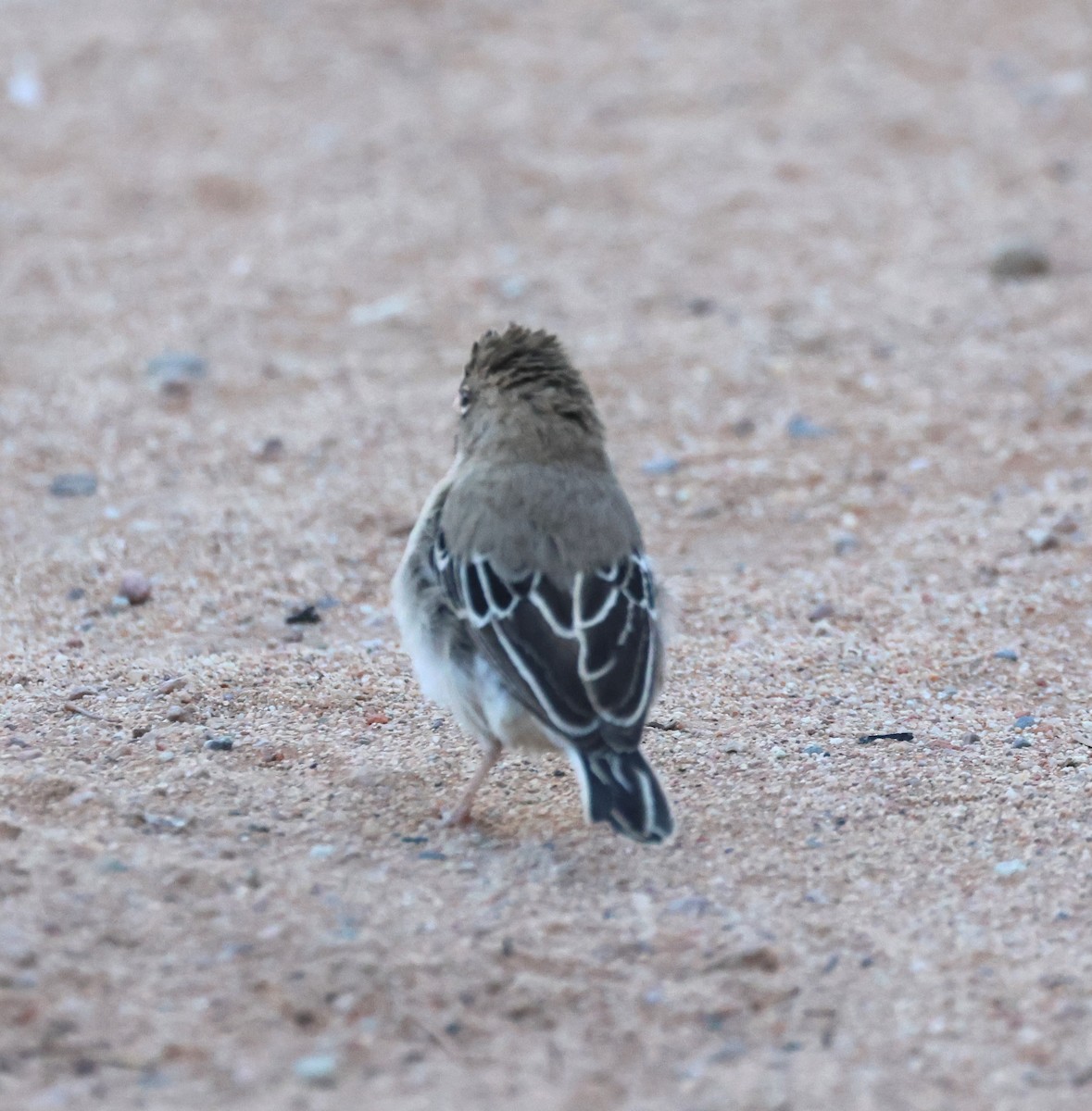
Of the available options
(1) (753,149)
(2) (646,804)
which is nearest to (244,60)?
(1) (753,149)

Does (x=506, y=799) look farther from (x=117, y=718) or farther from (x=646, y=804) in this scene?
(x=117, y=718)

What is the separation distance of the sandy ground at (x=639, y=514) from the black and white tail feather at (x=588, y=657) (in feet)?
1.05

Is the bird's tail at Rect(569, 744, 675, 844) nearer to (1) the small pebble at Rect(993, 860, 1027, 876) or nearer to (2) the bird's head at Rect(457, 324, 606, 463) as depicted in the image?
(1) the small pebble at Rect(993, 860, 1027, 876)

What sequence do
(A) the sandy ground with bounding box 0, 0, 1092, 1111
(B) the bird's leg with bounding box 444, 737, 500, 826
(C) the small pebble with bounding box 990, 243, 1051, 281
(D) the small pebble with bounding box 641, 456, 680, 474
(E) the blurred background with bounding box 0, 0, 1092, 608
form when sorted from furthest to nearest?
(C) the small pebble with bounding box 990, 243, 1051, 281 → (E) the blurred background with bounding box 0, 0, 1092, 608 → (D) the small pebble with bounding box 641, 456, 680, 474 → (B) the bird's leg with bounding box 444, 737, 500, 826 → (A) the sandy ground with bounding box 0, 0, 1092, 1111

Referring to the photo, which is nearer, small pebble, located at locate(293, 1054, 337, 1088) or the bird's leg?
small pebble, located at locate(293, 1054, 337, 1088)

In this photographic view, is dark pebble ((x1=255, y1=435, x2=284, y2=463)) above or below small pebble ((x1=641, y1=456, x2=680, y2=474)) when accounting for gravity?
above

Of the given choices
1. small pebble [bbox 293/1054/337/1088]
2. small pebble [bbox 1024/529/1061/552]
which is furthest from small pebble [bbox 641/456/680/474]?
small pebble [bbox 293/1054/337/1088]

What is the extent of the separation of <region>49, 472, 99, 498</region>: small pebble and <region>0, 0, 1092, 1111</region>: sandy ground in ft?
0.21

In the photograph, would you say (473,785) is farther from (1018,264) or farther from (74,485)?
(1018,264)

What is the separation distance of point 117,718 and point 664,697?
203cm

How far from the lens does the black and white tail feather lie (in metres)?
5.02

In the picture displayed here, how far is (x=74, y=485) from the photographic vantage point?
28.1 feet

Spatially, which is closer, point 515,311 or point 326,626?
point 326,626

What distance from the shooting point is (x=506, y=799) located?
5836 mm
